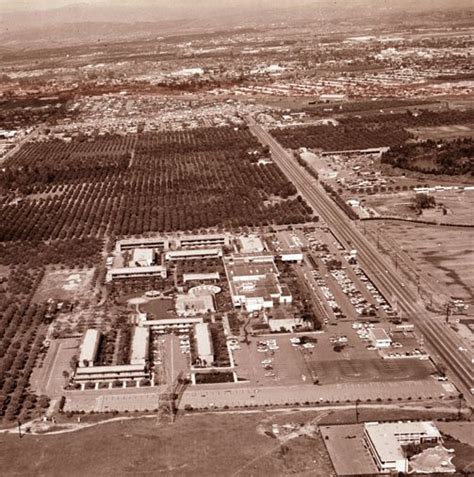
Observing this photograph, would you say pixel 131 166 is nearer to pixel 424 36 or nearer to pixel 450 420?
pixel 450 420

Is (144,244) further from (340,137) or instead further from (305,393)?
(340,137)

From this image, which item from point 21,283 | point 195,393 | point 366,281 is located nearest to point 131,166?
point 21,283

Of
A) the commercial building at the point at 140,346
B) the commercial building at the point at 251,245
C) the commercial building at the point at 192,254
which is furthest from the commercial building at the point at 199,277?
the commercial building at the point at 140,346

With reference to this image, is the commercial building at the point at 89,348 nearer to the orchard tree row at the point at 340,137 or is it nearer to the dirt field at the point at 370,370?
the dirt field at the point at 370,370

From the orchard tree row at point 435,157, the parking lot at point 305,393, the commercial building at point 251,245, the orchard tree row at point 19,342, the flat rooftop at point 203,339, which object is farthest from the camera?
the orchard tree row at point 435,157

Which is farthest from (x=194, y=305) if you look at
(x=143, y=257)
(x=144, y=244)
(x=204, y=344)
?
(x=144, y=244)

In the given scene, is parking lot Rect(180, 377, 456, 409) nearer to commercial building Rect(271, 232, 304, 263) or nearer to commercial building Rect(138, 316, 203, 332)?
Result: commercial building Rect(138, 316, 203, 332)
